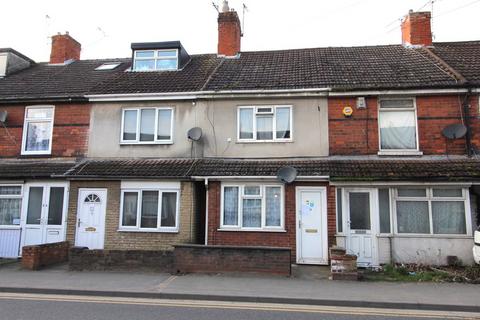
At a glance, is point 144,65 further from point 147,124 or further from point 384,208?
point 384,208

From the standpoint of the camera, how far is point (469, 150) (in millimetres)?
11422

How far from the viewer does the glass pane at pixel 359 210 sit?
1112cm

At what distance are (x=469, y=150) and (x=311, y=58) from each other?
681 cm

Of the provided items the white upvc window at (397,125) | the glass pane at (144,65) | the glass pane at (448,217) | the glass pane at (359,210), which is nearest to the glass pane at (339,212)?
the glass pane at (359,210)

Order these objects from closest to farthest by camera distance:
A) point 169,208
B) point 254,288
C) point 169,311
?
point 169,311 → point 254,288 → point 169,208

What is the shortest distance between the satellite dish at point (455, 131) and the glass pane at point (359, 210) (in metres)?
3.06

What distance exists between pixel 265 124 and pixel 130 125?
4642mm

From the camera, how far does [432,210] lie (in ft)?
35.9

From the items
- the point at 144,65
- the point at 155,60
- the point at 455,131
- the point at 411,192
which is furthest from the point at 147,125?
the point at 455,131

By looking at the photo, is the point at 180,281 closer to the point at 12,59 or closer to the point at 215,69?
the point at 215,69

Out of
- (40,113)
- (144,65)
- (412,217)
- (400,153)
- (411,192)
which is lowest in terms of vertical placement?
(412,217)

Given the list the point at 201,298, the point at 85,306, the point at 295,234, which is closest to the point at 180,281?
the point at 201,298

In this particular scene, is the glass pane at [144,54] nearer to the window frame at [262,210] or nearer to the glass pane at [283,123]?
the glass pane at [283,123]

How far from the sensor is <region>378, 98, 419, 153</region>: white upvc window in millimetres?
12008
